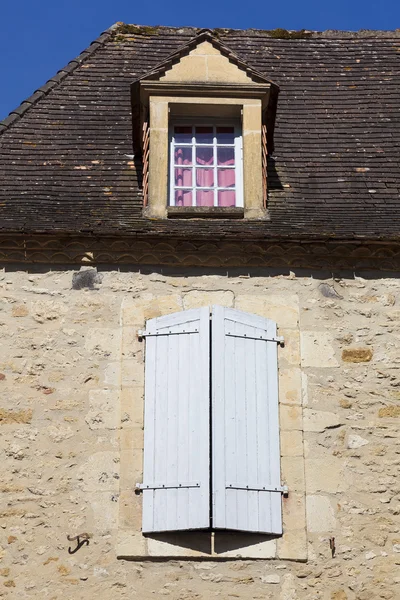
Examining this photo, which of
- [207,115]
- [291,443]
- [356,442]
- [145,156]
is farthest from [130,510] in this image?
[207,115]

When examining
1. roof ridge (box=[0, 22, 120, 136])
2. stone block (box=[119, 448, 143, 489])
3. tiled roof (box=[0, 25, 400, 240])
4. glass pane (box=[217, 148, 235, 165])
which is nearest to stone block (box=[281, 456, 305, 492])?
stone block (box=[119, 448, 143, 489])

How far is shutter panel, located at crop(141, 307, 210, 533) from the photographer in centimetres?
836

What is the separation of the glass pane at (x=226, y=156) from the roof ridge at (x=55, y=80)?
6.66ft

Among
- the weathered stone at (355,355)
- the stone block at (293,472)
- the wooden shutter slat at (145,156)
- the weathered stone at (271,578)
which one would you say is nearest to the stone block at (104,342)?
the wooden shutter slat at (145,156)

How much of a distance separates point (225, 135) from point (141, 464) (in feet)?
10.5

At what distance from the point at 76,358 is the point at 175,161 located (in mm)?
2145

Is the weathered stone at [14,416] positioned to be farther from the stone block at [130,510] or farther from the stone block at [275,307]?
the stone block at [275,307]

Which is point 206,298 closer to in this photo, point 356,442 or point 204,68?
point 356,442

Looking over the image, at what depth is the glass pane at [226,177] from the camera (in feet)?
33.1

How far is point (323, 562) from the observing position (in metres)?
8.34

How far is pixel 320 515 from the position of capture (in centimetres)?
848

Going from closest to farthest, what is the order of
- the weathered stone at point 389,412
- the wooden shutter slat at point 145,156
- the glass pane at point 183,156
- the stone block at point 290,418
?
the stone block at point 290,418 → the weathered stone at point 389,412 → the wooden shutter slat at point 145,156 → the glass pane at point 183,156

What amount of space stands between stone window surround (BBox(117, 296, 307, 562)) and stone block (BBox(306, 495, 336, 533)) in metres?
0.05

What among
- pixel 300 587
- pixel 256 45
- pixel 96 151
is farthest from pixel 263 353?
pixel 256 45
